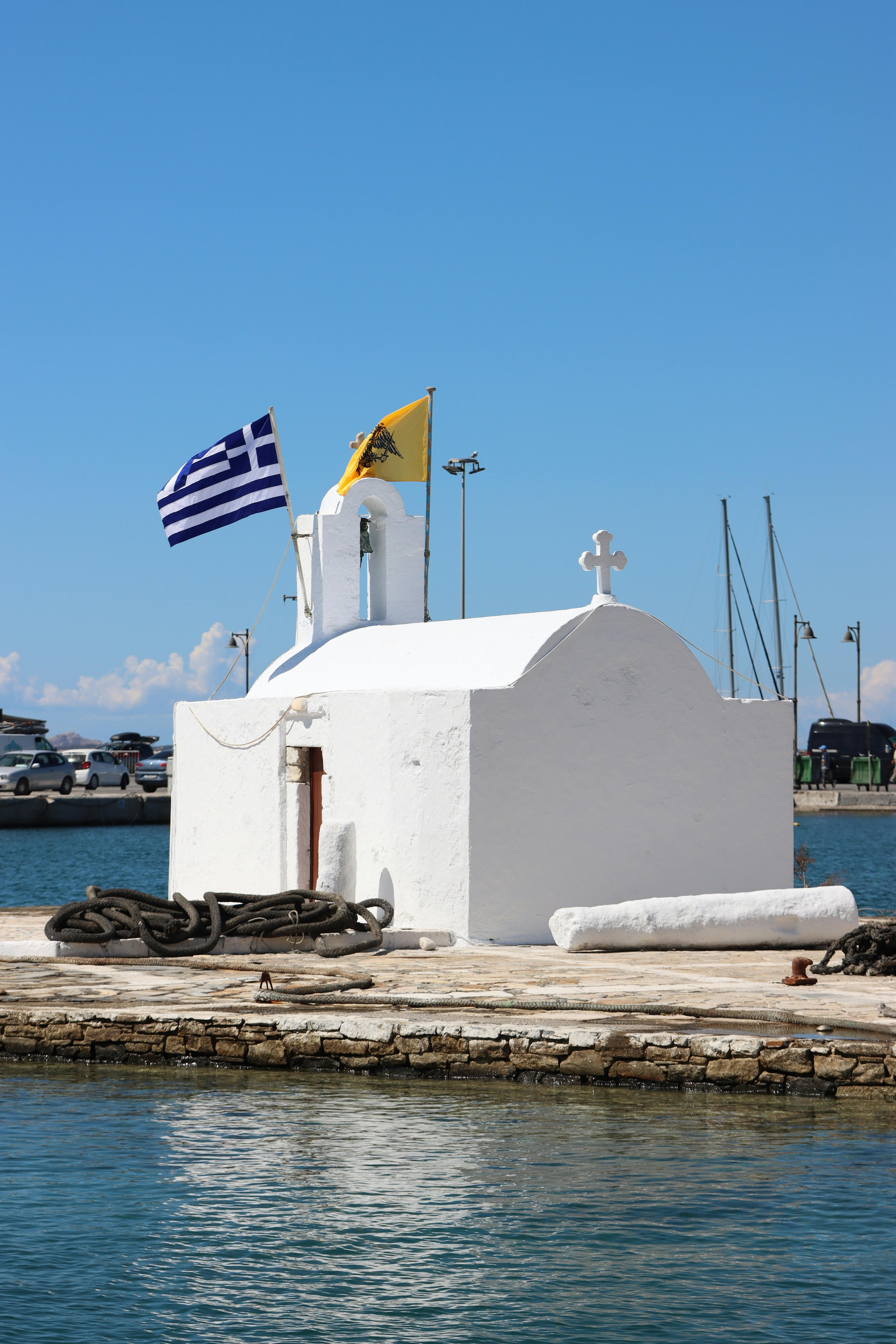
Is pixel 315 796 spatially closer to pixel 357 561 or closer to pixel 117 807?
pixel 357 561

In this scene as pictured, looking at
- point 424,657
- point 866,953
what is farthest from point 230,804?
point 866,953

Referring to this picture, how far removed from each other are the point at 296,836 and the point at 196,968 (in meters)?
3.78

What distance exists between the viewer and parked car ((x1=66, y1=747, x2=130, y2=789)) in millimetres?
67062

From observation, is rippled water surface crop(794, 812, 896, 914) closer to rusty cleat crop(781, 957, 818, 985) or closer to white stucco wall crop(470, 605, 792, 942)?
white stucco wall crop(470, 605, 792, 942)

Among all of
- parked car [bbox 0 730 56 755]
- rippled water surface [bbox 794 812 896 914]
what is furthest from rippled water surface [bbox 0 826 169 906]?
rippled water surface [bbox 794 812 896 914]

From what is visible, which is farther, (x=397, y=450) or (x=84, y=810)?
(x=84, y=810)

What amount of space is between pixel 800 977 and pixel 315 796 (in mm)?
6833

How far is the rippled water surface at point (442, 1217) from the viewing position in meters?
7.01

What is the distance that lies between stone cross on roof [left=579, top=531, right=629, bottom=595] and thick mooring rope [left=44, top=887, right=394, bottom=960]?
4.47 m

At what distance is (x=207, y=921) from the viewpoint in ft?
48.4

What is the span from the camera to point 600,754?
632 inches

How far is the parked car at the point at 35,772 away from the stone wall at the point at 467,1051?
52459 millimetres

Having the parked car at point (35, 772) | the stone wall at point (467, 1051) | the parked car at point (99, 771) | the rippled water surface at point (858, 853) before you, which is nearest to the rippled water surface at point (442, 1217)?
the stone wall at point (467, 1051)

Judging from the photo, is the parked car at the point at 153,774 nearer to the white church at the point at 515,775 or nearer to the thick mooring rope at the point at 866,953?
the white church at the point at 515,775
